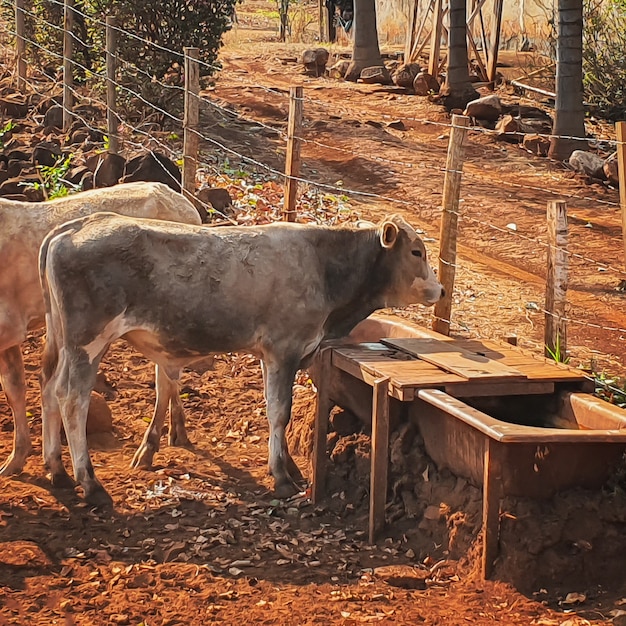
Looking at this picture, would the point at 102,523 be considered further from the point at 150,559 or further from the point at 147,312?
the point at 147,312

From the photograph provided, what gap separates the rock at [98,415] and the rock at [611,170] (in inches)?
366

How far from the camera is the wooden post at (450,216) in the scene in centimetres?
780

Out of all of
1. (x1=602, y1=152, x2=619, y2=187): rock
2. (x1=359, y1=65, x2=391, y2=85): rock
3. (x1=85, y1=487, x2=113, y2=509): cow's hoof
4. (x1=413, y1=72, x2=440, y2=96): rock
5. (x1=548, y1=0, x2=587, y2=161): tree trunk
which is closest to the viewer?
(x1=85, y1=487, x2=113, y2=509): cow's hoof

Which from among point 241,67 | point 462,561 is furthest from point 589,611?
point 241,67

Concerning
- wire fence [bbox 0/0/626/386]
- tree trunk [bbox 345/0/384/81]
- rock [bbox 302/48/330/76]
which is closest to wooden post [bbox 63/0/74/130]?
wire fence [bbox 0/0/626/386]

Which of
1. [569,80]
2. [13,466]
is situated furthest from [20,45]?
[13,466]

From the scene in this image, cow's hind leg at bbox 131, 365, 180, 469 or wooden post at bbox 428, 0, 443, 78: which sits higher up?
wooden post at bbox 428, 0, 443, 78

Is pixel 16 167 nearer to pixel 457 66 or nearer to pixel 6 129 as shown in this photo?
pixel 6 129

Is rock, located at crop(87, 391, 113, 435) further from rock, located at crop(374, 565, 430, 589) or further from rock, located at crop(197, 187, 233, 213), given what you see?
rock, located at crop(197, 187, 233, 213)

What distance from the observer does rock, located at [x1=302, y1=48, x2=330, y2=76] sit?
80.9 feet

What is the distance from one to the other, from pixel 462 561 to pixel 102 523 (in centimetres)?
219

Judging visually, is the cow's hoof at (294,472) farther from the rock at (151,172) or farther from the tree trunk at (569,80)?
the tree trunk at (569,80)

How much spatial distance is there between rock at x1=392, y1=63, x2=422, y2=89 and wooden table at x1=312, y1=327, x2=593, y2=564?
15.6 metres

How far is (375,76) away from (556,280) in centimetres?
1643
